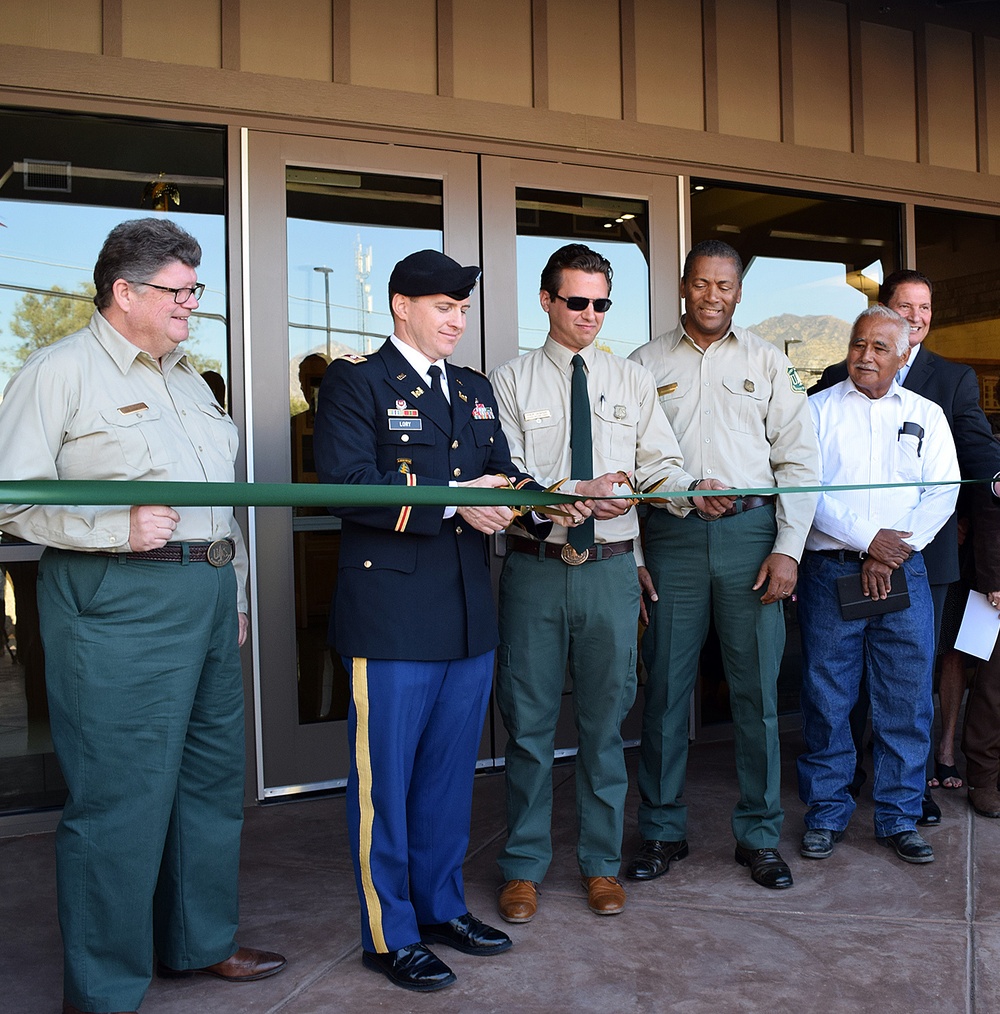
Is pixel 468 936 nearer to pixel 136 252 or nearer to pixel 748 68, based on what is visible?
pixel 136 252

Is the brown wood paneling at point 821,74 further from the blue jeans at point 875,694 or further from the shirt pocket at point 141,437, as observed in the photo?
the shirt pocket at point 141,437

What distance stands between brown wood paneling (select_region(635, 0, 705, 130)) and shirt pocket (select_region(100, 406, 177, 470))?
2777 mm

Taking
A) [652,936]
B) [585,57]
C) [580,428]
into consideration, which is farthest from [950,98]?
[652,936]

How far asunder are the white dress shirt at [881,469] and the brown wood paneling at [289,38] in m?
2.13

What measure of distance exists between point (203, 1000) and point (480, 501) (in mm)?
1313

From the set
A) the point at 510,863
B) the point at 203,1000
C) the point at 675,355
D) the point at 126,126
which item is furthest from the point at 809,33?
the point at 203,1000

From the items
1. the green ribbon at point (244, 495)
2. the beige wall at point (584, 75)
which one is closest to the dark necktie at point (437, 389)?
the green ribbon at point (244, 495)

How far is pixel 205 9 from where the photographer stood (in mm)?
3695

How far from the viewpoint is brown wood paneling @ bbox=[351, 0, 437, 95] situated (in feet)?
12.8

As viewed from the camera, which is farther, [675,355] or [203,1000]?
[675,355]

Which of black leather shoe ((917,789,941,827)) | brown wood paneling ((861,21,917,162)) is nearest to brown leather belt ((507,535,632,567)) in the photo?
black leather shoe ((917,789,941,827))

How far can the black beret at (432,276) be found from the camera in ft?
8.48

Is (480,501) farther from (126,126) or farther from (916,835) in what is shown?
(126,126)

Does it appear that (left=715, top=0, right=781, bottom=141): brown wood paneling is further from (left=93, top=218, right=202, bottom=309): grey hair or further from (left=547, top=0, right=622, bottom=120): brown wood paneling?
(left=93, top=218, right=202, bottom=309): grey hair
